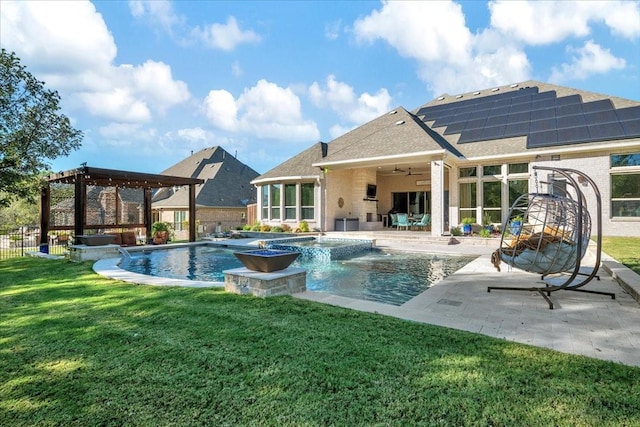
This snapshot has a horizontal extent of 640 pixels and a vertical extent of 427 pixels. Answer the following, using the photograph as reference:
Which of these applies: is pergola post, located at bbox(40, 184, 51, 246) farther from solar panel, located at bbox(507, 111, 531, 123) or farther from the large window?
the large window

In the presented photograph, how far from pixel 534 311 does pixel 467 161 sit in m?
13.2

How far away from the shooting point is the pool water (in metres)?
6.65

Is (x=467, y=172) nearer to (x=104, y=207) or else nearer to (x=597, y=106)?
(x=597, y=106)


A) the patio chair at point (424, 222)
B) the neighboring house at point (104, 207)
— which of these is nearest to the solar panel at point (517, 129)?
the patio chair at point (424, 222)

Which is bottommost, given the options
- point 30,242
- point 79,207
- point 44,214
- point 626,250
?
point 30,242

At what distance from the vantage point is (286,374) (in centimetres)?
275

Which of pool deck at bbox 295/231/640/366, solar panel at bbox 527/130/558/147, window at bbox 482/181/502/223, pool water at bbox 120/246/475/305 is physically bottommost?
pool water at bbox 120/246/475/305

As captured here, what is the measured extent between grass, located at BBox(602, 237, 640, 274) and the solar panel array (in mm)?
4283

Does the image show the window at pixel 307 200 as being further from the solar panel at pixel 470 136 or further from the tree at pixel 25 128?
the tree at pixel 25 128

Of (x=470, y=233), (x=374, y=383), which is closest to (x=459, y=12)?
(x=470, y=233)

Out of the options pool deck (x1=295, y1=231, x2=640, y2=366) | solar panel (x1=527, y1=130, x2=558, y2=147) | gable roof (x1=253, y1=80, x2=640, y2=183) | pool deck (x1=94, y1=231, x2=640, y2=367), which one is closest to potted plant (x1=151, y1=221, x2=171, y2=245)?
gable roof (x1=253, y1=80, x2=640, y2=183)

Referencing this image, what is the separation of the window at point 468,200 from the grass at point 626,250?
17.4 ft

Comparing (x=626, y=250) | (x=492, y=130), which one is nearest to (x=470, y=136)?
(x=492, y=130)

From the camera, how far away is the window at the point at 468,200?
16594 mm
